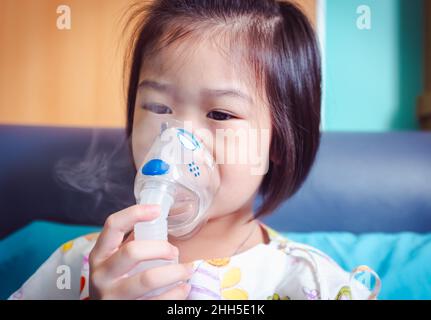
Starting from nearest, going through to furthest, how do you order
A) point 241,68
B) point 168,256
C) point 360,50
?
1. point 168,256
2. point 241,68
3. point 360,50

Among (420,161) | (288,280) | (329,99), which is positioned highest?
(329,99)

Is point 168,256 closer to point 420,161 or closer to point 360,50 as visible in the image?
point 360,50

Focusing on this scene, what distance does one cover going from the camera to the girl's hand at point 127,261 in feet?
1.19

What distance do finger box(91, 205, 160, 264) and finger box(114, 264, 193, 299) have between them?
0.03 meters

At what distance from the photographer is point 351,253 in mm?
Answer: 818

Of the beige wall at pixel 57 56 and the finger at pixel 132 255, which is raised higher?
the beige wall at pixel 57 56

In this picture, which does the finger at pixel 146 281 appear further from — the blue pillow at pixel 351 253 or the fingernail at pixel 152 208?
the blue pillow at pixel 351 253

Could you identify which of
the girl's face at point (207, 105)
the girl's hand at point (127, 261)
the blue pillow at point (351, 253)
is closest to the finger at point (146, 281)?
the girl's hand at point (127, 261)

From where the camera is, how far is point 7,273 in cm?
59

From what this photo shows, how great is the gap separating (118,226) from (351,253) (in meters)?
0.57

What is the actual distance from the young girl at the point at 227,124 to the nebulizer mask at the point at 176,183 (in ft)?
0.05

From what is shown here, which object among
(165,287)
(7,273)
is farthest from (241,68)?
(7,273)

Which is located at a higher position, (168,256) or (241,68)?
(241,68)
